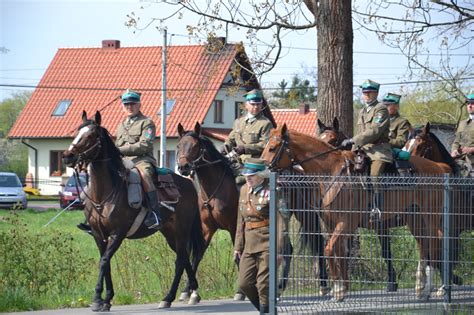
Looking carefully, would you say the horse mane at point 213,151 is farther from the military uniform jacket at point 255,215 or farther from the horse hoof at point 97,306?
the military uniform jacket at point 255,215

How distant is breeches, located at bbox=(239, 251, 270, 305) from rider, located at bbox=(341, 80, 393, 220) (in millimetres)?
3260

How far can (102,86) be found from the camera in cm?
6662

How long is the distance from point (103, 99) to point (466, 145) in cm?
4991

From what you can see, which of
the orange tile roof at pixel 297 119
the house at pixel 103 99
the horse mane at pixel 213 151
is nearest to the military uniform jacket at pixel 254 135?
the horse mane at pixel 213 151

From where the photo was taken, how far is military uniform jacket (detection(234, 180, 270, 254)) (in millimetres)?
12289

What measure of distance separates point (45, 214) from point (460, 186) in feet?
101

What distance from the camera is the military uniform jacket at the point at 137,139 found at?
15.7 metres

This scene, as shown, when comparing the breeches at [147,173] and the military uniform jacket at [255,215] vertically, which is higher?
the breeches at [147,173]

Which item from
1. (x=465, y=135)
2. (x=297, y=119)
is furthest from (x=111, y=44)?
(x=465, y=135)

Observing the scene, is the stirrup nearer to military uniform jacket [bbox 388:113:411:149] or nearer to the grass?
military uniform jacket [bbox 388:113:411:149]

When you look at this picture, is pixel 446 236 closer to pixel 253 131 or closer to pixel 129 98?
pixel 253 131

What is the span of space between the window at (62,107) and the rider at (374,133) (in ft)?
175

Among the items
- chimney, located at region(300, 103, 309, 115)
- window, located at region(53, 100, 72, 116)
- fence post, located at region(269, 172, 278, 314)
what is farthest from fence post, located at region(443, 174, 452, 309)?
chimney, located at region(300, 103, 309, 115)

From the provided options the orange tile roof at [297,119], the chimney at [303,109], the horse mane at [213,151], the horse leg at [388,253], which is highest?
the chimney at [303,109]
